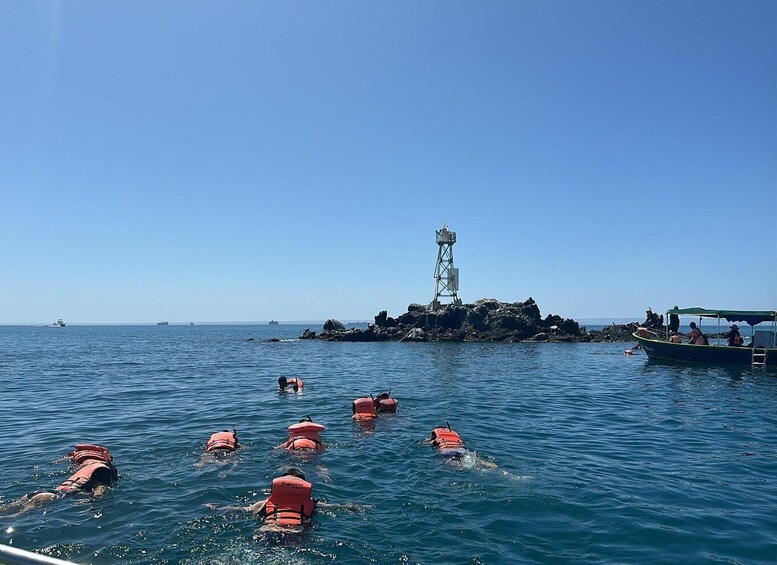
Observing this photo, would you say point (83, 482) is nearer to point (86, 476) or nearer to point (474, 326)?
point (86, 476)

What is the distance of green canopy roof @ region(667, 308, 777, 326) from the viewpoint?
37.6 m

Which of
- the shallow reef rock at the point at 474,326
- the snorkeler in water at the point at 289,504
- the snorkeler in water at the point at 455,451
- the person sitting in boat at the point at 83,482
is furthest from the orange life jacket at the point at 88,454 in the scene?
the shallow reef rock at the point at 474,326

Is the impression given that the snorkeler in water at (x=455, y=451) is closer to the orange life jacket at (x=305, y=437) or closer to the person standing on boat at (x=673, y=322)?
the orange life jacket at (x=305, y=437)

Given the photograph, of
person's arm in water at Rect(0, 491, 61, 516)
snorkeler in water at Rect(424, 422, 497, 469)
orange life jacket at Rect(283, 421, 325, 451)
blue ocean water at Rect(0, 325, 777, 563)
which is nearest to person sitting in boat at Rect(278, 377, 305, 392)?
blue ocean water at Rect(0, 325, 777, 563)

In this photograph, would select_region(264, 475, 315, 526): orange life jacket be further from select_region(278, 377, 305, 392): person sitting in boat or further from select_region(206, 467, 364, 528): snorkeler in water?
select_region(278, 377, 305, 392): person sitting in boat

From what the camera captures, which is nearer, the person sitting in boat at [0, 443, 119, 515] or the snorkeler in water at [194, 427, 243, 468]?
the person sitting in boat at [0, 443, 119, 515]

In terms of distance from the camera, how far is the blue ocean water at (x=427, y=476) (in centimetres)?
875

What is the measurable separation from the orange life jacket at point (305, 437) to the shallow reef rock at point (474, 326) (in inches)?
2326

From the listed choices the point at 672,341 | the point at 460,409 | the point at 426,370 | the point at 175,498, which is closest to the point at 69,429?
the point at 175,498

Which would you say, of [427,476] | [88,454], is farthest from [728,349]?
[88,454]

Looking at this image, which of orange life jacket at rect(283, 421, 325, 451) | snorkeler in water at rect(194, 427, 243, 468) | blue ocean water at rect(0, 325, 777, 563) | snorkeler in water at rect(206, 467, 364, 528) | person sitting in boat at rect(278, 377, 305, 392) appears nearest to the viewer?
blue ocean water at rect(0, 325, 777, 563)

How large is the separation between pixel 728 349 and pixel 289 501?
130 feet

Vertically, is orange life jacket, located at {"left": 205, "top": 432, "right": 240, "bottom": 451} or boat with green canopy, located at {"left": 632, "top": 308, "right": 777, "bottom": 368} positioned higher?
boat with green canopy, located at {"left": 632, "top": 308, "right": 777, "bottom": 368}

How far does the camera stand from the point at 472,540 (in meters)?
8.95
